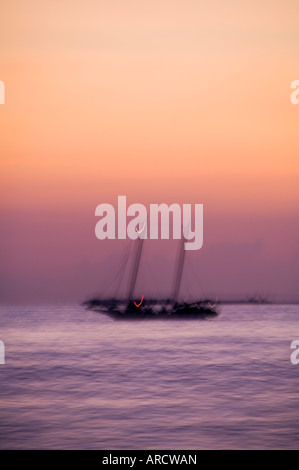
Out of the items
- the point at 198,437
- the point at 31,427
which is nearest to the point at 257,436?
the point at 198,437

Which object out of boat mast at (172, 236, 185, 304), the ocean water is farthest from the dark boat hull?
the ocean water

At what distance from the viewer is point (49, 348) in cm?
4484

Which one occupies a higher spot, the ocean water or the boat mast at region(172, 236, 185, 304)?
the boat mast at region(172, 236, 185, 304)

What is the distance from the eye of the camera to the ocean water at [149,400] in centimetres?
1564

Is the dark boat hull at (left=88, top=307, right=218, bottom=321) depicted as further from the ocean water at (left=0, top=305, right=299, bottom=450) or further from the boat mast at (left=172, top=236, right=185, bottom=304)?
the ocean water at (left=0, top=305, right=299, bottom=450)

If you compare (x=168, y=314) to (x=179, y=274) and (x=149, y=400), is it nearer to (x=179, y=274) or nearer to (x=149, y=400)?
(x=179, y=274)

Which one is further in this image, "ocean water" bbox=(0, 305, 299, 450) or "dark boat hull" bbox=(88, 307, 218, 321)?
"dark boat hull" bbox=(88, 307, 218, 321)

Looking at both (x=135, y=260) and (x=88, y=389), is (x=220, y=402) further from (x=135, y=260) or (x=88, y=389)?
(x=135, y=260)

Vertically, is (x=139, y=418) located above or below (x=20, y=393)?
below

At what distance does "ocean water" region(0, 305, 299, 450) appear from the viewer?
1564 centimetres

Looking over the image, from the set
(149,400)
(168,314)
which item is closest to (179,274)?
(168,314)
